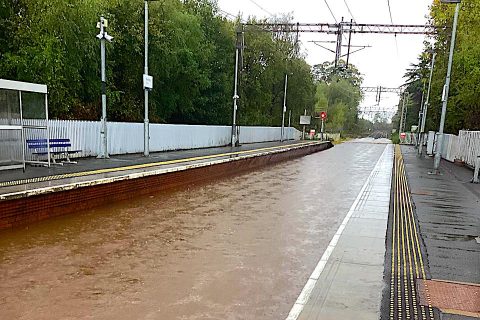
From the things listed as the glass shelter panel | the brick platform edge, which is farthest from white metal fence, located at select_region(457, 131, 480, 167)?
the glass shelter panel

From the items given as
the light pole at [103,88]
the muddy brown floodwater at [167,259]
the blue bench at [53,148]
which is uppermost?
the light pole at [103,88]

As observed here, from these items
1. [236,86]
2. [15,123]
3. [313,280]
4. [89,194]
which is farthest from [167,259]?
[236,86]

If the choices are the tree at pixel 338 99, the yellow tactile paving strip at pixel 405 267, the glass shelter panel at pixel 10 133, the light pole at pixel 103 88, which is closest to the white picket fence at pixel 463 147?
the yellow tactile paving strip at pixel 405 267

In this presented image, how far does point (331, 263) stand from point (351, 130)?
91453 mm

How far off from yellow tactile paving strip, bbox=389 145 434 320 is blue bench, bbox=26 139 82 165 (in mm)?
10320

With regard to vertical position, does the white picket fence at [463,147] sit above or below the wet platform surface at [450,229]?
above

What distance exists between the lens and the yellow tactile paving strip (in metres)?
4.63

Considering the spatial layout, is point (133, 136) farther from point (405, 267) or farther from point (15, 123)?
point (405, 267)

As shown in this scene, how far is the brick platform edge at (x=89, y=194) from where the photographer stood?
749 cm

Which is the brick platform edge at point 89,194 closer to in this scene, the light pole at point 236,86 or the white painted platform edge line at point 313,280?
the white painted platform edge line at point 313,280

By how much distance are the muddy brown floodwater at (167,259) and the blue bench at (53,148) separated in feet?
15.4

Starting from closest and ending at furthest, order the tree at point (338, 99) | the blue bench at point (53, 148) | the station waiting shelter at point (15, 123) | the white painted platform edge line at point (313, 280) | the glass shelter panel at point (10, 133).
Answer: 1. the white painted platform edge line at point (313, 280)
2. the station waiting shelter at point (15, 123)
3. the glass shelter panel at point (10, 133)
4. the blue bench at point (53, 148)
5. the tree at point (338, 99)

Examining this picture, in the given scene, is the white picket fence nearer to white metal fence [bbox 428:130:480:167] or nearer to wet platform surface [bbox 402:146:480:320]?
white metal fence [bbox 428:130:480:167]

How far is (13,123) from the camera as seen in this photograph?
12.1 metres
